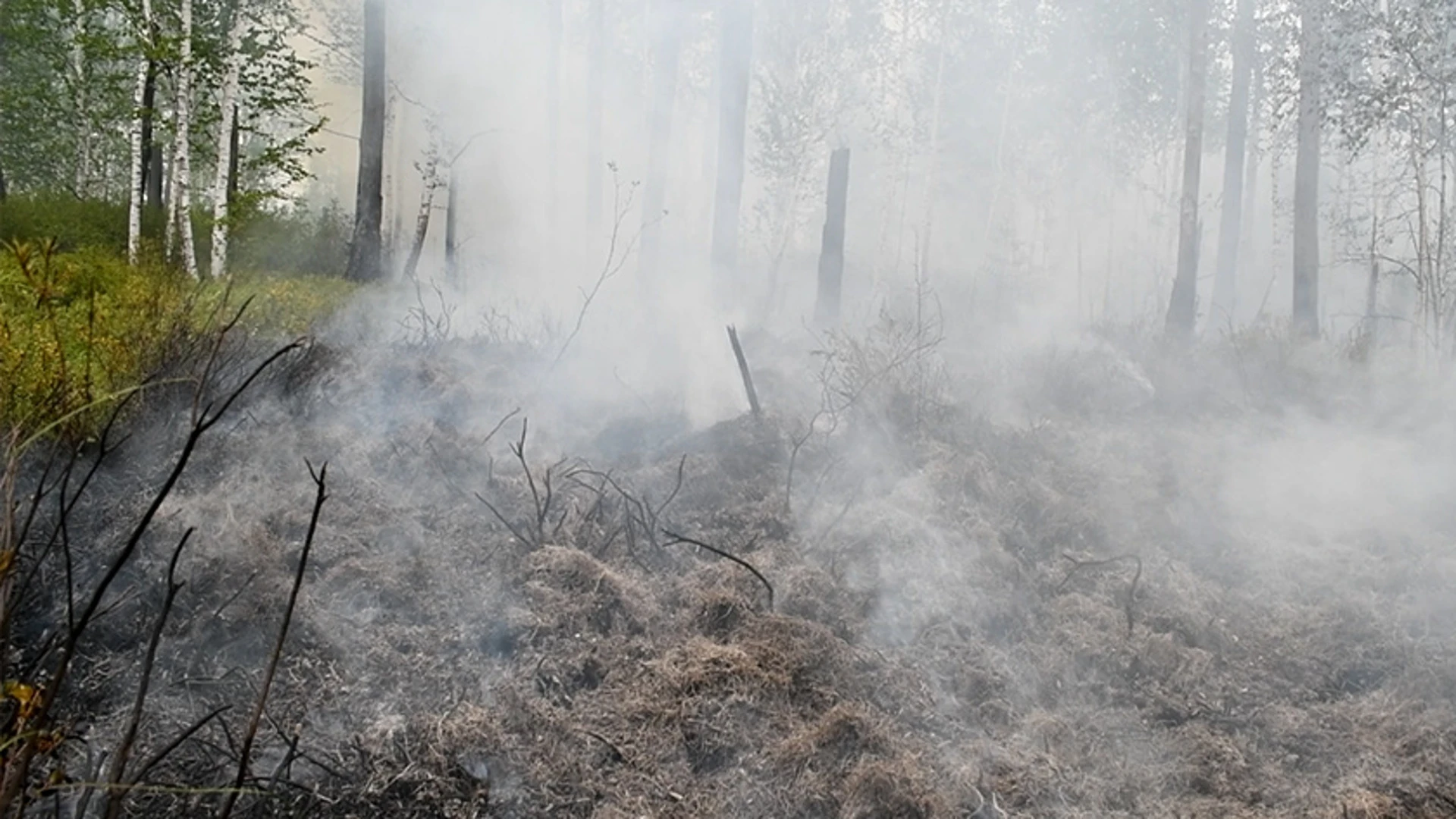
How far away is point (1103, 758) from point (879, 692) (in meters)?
0.84

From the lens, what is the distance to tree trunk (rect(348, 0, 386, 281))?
30.8 ft

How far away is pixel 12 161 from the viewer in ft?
42.9

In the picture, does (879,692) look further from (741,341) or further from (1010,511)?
(741,341)

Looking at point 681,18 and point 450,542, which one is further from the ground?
point 681,18

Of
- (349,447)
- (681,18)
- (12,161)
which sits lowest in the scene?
(349,447)

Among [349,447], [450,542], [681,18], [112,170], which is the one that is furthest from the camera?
[112,170]

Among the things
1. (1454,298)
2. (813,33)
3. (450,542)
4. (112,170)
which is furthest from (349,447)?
(112,170)

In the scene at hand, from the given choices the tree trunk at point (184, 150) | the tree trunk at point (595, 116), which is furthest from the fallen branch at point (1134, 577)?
the tree trunk at point (595, 116)

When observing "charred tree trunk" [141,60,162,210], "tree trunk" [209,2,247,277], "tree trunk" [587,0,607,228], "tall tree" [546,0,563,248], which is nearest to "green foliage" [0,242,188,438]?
"tree trunk" [209,2,247,277]

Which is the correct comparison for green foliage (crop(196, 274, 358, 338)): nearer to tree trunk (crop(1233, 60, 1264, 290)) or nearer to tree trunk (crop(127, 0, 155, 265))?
tree trunk (crop(127, 0, 155, 265))

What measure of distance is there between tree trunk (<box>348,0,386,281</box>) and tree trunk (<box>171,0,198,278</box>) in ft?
4.90

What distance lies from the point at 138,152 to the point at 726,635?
8426 mm

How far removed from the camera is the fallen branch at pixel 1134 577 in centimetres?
419

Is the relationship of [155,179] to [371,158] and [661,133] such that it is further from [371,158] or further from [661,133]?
[661,133]
